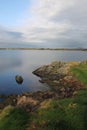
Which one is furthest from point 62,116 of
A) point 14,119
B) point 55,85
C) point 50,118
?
point 55,85

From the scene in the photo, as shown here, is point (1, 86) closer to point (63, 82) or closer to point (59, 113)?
point (63, 82)

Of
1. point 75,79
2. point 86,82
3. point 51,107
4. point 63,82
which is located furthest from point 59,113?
point 63,82

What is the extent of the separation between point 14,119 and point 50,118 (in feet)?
9.70

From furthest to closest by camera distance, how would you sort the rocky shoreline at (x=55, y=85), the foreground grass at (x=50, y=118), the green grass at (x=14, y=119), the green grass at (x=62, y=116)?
the rocky shoreline at (x=55, y=85) < the green grass at (x=14, y=119) < the foreground grass at (x=50, y=118) < the green grass at (x=62, y=116)

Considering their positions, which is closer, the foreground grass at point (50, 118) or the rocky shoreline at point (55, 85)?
the foreground grass at point (50, 118)

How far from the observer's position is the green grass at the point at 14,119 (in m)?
17.2

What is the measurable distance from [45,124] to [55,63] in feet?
177

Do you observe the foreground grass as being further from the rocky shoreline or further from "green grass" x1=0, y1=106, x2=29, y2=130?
the rocky shoreline

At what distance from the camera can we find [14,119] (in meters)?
18.3

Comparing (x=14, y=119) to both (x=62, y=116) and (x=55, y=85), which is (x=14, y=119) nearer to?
(x=62, y=116)

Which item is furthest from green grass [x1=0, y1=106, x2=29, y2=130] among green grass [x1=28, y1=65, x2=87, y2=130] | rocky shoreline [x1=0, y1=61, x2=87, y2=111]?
rocky shoreline [x1=0, y1=61, x2=87, y2=111]

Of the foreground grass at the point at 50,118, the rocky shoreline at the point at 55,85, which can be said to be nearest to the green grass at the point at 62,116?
the foreground grass at the point at 50,118

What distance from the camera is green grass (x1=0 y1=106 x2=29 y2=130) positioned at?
1719 cm

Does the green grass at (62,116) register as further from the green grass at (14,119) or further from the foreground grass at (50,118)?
the green grass at (14,119)
